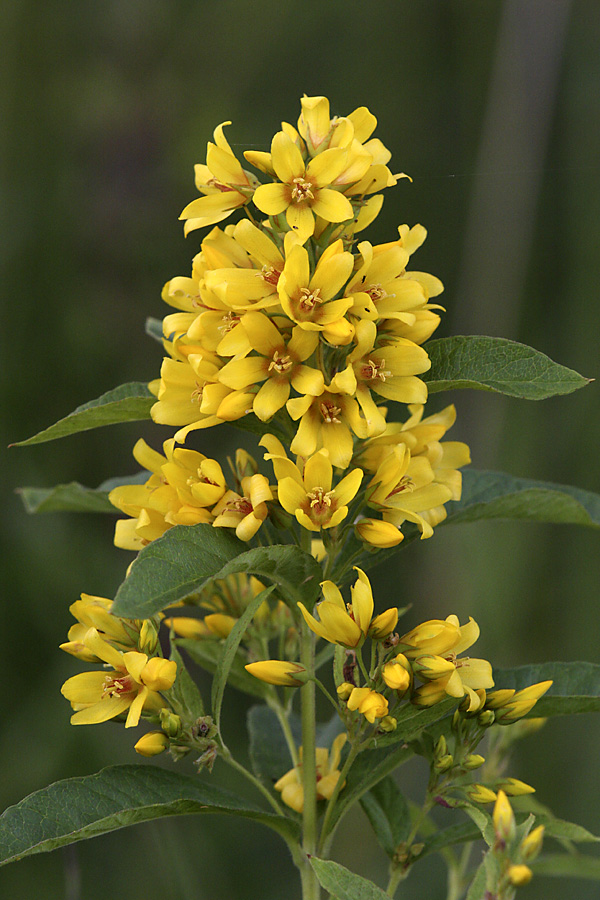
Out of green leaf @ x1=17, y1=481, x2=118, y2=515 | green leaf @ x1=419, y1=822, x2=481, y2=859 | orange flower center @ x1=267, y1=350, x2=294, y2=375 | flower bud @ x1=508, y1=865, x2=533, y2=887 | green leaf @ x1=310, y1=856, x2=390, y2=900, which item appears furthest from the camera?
green leaf @ x1=17, y1=481, x2=118, y2=515

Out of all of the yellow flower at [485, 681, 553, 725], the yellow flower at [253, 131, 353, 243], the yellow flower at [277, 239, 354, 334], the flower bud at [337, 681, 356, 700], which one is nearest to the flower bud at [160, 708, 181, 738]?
the flower bud at [337, 681, 356, 700]

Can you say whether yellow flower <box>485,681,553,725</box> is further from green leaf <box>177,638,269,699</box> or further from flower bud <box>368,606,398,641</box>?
green leaf <box>177,638,269,699</box>

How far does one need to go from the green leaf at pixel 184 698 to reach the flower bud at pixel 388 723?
27 centimetres

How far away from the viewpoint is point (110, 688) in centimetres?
121

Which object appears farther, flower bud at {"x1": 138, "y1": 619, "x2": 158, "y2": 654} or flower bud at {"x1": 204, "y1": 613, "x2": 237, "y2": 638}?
flower bud at {"x1": 204, "y1": 613, "x2": 237, "y2": 638}

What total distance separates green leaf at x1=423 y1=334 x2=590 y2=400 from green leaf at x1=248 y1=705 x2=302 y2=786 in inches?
31.6

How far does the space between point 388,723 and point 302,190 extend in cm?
77

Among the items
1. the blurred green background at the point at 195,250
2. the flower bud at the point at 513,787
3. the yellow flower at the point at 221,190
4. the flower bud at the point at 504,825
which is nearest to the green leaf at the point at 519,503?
the flower bud at the point at 513,787

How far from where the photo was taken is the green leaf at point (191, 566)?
3.25ft

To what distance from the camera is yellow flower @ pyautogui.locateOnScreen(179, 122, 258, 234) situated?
1.26 metres

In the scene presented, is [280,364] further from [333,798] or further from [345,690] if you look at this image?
[333,798]

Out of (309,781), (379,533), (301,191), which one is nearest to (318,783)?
(309,781)

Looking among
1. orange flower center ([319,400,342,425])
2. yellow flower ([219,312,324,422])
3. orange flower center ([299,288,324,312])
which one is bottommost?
orange flower center ([319,400,342,425])

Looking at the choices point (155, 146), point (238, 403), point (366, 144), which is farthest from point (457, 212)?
point (238, 403)
